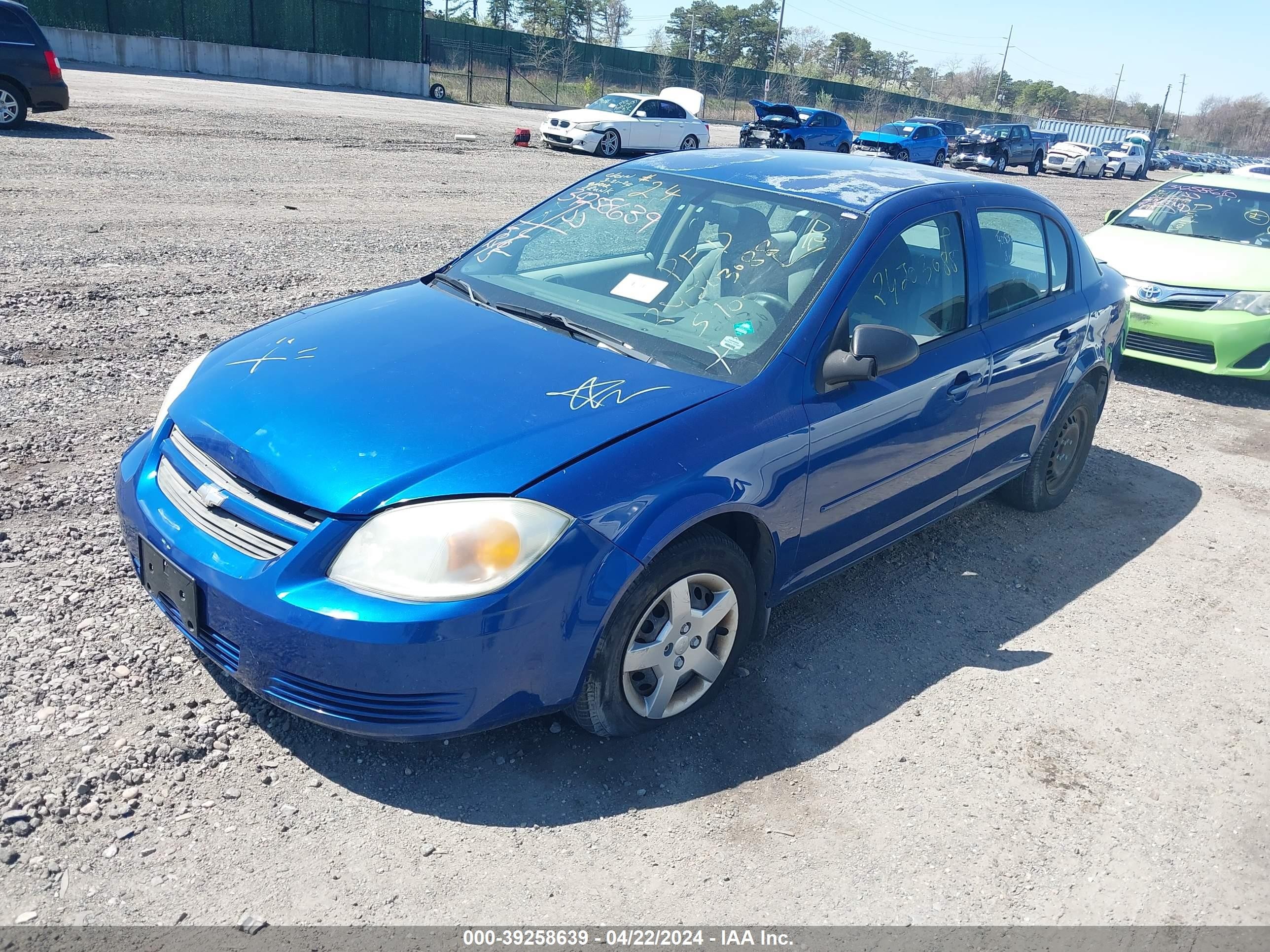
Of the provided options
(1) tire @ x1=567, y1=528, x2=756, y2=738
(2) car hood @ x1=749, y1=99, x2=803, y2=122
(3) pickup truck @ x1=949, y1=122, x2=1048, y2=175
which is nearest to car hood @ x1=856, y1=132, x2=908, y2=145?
(3) pickup truck @ x1=949, y1=122, x2=1048, y2=175

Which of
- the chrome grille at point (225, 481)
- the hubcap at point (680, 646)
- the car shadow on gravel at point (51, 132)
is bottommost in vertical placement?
the hubcap at point (680, 646)

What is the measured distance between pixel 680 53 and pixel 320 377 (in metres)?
89.4

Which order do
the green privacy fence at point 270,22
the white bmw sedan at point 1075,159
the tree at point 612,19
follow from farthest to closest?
the tree at point 612,19, the white bmw sedan at point 1075,159, the green privacy fence at point 270,22

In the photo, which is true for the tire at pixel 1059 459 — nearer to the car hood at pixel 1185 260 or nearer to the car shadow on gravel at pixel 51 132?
the car hood at pixel 1185 260

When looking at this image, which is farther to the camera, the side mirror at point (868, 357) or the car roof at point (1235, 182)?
the car roof at point (1235, 182)

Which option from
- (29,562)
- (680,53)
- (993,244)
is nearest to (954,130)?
(993,244)

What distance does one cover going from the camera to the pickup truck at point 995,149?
106ft

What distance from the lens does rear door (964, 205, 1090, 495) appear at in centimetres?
432

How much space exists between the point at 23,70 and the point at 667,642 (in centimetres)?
1652

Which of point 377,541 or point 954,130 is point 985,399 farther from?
point 954,130

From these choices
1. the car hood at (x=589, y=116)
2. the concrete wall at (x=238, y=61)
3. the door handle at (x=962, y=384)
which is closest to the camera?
the door handle at (x=962, y=384)

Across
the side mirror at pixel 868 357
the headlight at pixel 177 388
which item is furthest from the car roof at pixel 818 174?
the headlight at pixel 177 388

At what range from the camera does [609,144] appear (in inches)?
915

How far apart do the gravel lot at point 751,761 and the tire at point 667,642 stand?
0.52ft
